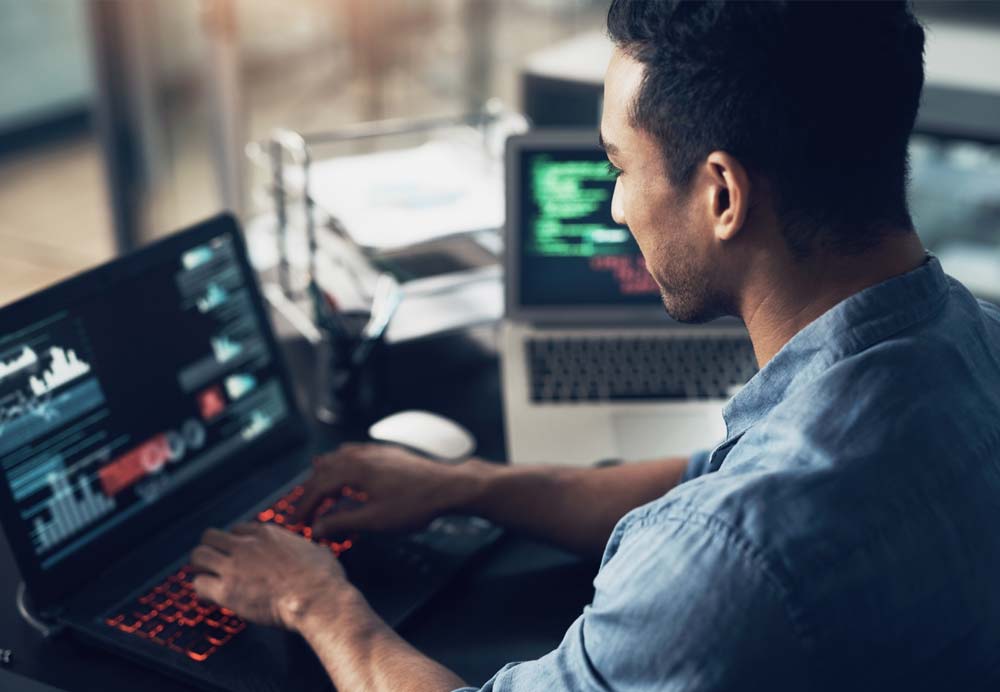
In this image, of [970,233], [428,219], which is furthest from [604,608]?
[970,233]

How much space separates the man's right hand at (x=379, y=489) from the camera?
4.02 ft

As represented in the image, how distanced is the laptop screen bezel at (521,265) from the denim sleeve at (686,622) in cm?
87

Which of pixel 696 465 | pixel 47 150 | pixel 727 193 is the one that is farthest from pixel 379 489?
pixel 47 150

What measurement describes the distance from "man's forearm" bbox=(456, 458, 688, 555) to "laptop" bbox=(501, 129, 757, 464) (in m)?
0.17

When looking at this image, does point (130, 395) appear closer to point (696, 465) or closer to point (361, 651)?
point (361, 651)

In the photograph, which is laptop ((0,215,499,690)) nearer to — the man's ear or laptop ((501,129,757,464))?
laptop ((501,129,757,464))

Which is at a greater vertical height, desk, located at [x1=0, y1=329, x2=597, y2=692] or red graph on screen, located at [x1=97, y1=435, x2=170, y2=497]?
red graph on screen, located at [x1=97, y1=435, x2=170, y2=497]

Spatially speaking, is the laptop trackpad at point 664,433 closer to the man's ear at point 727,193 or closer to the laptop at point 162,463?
the laptop at point 162,463

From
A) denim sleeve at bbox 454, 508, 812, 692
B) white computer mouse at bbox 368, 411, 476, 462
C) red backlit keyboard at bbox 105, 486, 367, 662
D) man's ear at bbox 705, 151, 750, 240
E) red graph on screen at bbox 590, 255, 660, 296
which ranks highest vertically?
man's ear at bbox 705, 151, 750, 240

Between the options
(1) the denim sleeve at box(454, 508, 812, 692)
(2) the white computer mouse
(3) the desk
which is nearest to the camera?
(1) the denim sleeve at box(454, 508, 812, 692)

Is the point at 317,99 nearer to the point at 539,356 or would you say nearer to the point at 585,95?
the point at 585,95

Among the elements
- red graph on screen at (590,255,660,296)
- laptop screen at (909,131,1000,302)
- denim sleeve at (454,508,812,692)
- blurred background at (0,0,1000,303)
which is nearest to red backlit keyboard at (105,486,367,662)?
denim sleeve at (454,508,812,692)

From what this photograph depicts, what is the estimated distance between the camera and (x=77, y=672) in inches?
41.9

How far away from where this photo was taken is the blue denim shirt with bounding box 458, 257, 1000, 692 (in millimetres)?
718
